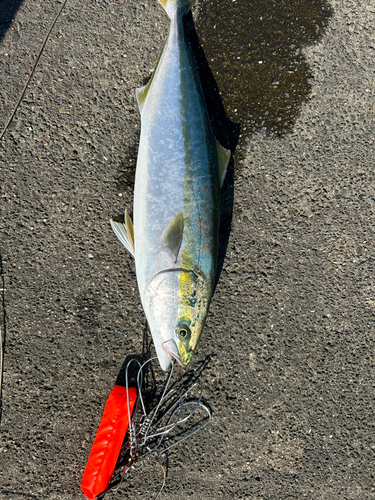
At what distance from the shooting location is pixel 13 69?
2.64 m

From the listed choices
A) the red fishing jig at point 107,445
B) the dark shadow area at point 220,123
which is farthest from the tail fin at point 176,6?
the red fishing jig at point 107,445

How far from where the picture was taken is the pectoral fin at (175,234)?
218cm

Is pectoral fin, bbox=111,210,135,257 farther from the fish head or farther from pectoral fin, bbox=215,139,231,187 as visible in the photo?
pectoral fin, bbox=215,139,231,187

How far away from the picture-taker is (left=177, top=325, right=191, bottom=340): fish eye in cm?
217

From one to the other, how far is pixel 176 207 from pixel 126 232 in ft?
1.80

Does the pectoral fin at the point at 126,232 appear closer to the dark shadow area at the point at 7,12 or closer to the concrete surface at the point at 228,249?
the concrete surface at the point at 228,249

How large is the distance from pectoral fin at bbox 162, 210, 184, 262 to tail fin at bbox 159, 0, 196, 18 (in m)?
1.71

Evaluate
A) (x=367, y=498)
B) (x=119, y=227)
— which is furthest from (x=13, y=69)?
(x=367, y=498)

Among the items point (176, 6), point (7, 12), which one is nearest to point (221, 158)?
point (176, 6)

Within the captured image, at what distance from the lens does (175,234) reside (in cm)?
218

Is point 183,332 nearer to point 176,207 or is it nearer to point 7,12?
point 176,207

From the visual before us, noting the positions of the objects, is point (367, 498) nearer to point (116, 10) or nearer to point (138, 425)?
point (138, 425)

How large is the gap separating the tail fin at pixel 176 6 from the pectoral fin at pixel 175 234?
1.71 metres

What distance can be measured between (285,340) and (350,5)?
3.15 m
